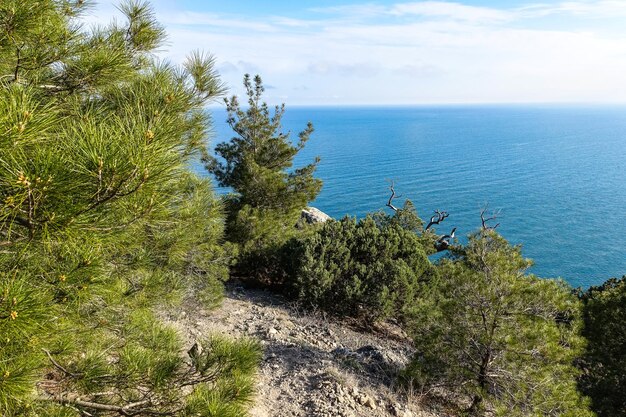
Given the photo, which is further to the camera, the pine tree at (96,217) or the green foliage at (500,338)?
the green foliage at (500,338)

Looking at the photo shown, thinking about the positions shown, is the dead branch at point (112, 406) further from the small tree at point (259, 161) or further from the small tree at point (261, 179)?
the small tree at point (259, 161)

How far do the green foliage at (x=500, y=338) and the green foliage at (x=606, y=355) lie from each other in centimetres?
251

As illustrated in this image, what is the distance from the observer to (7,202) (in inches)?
65.0

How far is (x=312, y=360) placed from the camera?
7.82 metres

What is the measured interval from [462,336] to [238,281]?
392 inches

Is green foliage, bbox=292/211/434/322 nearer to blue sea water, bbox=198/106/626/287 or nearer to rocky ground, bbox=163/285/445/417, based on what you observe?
rocky ground, bbox=163/285/445/417

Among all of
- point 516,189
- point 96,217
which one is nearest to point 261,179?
point 96,217

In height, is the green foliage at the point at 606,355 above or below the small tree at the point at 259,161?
below

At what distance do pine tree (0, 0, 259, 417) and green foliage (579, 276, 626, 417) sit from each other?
8.08 meters

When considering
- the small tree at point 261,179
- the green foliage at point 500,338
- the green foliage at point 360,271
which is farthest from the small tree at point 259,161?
the green foliage at point 500,338

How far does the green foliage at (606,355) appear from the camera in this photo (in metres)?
8.41

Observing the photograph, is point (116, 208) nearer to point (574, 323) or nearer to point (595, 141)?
point (574, 323)

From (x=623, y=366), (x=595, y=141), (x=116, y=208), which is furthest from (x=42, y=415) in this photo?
(x=595, y=141)

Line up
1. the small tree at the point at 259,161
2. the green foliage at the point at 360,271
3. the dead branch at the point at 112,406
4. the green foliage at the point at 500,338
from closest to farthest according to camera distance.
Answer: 1. the dead branch at the point at 112,406
2. the green foliage at the point at 500,338
3. the green foliage at the point at 360,271
4. the small tree at the point at 259,161
